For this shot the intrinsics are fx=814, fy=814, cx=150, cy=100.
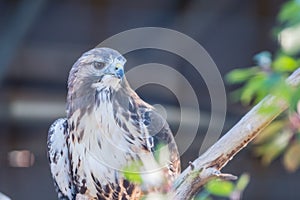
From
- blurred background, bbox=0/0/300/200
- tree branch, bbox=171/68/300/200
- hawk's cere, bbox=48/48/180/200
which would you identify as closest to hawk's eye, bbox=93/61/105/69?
hawk's cere, bbox=48/48/180/200

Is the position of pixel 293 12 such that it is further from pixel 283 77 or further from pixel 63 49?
pixel 63 49

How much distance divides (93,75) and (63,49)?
1.79 metres

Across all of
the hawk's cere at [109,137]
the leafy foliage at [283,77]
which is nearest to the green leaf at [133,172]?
the hawk's cere at [109,137]

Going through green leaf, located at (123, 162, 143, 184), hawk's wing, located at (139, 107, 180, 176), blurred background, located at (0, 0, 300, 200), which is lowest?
green leaf, located at (123, 162, 143, 184)

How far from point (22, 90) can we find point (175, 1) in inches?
22.0

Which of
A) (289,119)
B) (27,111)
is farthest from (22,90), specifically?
(289,119)

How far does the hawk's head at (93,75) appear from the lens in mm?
610

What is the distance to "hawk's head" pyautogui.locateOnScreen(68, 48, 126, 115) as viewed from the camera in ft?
2.00

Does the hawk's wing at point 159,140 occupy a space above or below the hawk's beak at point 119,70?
below

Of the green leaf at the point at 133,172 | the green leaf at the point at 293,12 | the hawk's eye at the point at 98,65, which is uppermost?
the green leaf at the point at 293,12

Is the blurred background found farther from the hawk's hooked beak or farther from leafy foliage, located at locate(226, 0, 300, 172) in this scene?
the hawk's hooked beak

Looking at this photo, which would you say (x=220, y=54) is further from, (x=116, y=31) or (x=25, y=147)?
(x=25, y=147)

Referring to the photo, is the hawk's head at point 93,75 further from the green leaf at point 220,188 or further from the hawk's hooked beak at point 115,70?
the green leaf at point 220,188

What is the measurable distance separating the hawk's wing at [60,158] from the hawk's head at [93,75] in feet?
0.17
